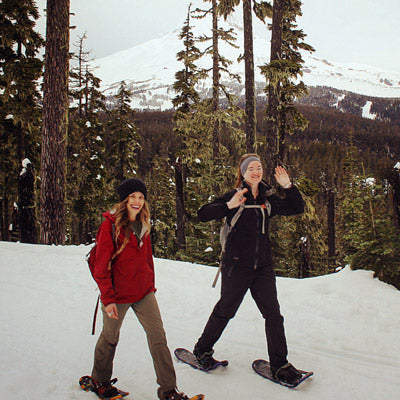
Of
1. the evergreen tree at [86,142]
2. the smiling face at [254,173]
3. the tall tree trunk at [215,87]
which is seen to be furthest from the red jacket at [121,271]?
the evergreen tree at [86,142]

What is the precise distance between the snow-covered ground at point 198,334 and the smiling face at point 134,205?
1.78 meters

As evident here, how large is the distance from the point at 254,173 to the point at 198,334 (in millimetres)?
2536

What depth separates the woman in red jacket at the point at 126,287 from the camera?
9.14ft

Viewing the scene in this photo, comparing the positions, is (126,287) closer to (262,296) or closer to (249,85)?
(262,296)

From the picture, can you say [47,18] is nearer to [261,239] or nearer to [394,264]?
[261,239]

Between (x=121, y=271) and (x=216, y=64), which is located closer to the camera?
(x=121, y=271)

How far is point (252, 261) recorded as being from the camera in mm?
3314

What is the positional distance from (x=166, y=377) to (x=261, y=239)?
5.28 ft

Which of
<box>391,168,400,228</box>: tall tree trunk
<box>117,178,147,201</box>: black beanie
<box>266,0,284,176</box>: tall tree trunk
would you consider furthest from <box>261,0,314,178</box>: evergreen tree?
<box>117,178,147,201</box>: black beanie

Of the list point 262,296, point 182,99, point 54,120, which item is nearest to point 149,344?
point 262,296

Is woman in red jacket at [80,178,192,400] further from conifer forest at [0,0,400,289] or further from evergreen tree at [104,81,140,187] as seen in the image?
evergreen tree at [104,81,140,187]

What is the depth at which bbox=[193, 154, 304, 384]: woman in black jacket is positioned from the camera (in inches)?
131

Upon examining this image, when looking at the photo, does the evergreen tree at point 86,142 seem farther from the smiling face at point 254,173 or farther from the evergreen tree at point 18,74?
the smiling face at point 254,173

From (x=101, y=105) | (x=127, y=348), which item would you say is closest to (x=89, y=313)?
(x=127, y=348)
